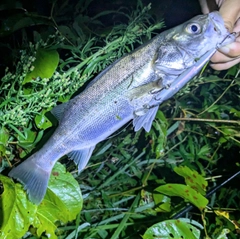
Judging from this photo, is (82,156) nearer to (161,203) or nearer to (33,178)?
(33,178)

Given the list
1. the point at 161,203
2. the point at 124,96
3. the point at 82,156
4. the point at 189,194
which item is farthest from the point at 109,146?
the point at 124,96

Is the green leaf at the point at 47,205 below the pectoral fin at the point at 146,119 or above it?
below

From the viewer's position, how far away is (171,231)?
158 cm

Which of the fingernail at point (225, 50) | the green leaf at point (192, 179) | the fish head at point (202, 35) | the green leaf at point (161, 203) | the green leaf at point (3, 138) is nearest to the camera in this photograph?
the fish head at point (202, 35)

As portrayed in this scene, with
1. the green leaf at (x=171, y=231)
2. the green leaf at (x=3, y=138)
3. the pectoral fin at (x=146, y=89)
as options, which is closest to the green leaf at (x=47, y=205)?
the green leaf at (x=3, y=138)

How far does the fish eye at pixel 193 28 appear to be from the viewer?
1.21 m

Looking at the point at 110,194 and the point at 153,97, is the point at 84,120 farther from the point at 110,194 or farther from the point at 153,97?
the point at 110,194

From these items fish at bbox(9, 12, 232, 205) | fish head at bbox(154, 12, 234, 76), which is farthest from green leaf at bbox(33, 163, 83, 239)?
fish head at bbox(154, 12, 234, 76)

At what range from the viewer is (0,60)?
1710 mm

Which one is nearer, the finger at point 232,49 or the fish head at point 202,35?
the fish head at point 202,35

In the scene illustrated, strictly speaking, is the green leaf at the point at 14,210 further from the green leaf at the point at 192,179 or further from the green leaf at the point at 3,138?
the green leaf at the point at 192,179

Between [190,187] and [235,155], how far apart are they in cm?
90

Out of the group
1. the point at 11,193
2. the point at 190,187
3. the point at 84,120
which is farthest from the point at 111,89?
the point at 190,187

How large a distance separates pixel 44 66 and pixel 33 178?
37 centimetres
